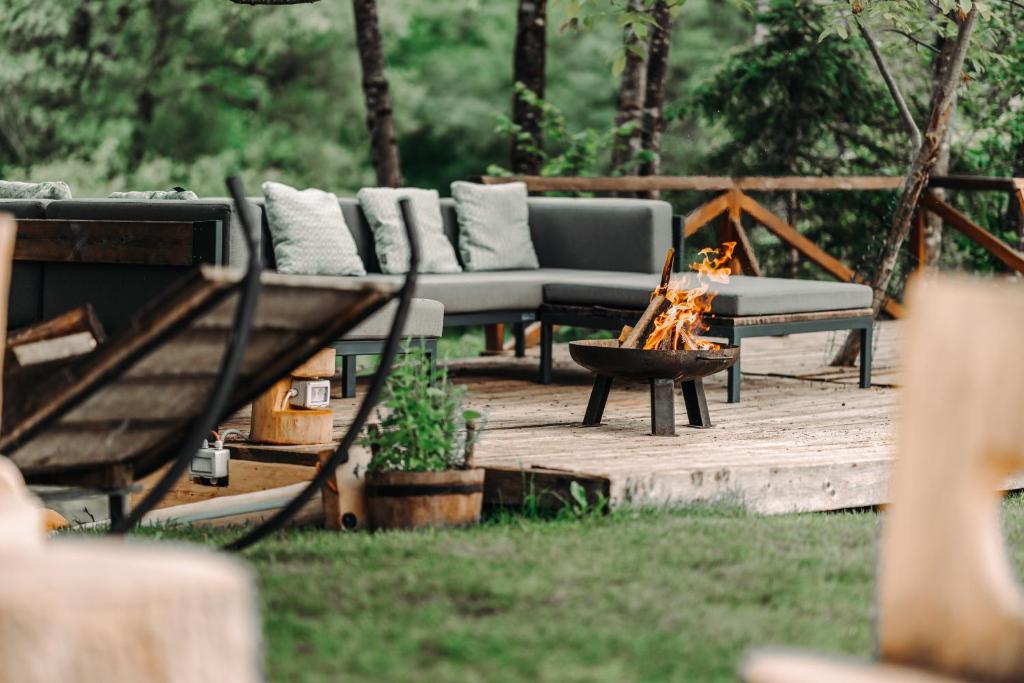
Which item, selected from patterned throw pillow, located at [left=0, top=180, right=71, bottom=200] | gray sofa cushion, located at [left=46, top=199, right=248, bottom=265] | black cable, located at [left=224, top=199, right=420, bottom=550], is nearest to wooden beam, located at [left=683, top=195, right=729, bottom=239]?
gray sofa cushion, located at [left=46, top=199, right=248, bottom=265]

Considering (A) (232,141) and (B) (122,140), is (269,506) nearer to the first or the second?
(B) (122,140)

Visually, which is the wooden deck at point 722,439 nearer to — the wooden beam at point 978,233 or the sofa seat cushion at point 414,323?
the sofa seat cushion at point 414,323

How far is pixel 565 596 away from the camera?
124 inches

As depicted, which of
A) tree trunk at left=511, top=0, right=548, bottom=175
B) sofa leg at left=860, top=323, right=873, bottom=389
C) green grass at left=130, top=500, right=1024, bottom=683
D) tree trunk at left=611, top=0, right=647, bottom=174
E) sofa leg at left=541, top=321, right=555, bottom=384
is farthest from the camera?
tree trunk at left=611, top=0, right=647, bottom=174

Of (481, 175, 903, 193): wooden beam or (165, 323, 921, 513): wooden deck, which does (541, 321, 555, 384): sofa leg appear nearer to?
(165, 323, 921, 513): wooden deck

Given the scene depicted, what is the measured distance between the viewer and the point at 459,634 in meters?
2.82

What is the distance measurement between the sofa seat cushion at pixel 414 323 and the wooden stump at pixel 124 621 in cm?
376

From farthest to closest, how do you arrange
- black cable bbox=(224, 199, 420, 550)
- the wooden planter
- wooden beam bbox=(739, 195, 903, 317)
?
wooden beam bbox=(739, 195, 903, 317)
the wooden planter
black cable bbox=(224, 199, 420, 550)

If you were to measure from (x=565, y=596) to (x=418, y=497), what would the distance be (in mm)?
878

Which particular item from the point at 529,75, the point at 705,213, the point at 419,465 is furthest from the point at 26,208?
the point at 529,75

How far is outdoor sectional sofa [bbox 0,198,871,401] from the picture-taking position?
5.08 meters

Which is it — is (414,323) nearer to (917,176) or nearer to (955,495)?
(917,176)

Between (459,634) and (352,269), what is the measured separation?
380 cm

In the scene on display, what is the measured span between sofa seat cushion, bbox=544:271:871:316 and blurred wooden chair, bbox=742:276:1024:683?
4.18 metres
